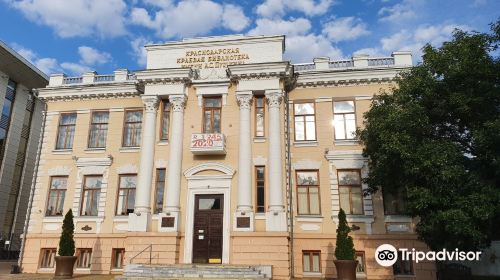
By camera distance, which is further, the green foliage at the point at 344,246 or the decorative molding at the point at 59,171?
the decorative molding at the point at 59,171

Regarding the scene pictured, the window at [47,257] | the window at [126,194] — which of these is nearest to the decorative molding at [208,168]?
the window at [126,194]

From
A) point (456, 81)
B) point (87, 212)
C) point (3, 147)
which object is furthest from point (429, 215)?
point (3, 147)

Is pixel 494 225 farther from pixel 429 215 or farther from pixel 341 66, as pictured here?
pixel 341 66

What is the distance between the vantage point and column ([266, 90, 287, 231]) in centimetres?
1650

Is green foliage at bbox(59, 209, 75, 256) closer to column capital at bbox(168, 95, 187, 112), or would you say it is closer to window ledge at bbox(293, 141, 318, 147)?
column capital at bbox(168, 95, 187, 112)

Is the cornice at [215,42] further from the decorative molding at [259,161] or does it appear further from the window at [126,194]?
the window at [126,194]

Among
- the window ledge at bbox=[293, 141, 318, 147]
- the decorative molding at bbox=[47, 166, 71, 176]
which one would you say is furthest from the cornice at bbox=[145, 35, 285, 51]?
the decorative molding at bbox=[47, 166, 71, 176]

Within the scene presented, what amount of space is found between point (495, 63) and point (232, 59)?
11.1 metres

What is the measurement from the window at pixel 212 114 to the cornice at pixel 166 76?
1.39 meters

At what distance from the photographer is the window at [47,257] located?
18969mm

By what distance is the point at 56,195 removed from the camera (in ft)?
65.6

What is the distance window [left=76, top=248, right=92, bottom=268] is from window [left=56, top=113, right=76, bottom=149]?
5.48 m

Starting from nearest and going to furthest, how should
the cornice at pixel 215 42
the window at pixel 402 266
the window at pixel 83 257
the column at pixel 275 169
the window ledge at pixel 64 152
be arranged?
the column at pixel 275 169 < the window at pixel 402 266 < the window at pixel 83 257 < the cornice at pixel 215 42 < the window ledge at pixel 64 152

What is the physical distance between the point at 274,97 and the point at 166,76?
531cm
